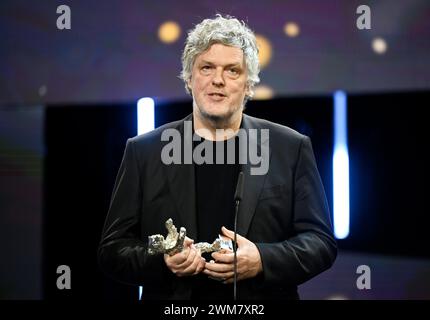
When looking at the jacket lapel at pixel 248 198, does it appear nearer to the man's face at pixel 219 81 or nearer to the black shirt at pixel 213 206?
the black shirt at pixel 213 206

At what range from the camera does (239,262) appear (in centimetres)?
248

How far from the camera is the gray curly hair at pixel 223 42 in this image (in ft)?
8.73

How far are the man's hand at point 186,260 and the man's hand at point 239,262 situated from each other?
7cm

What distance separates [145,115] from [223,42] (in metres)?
0.50

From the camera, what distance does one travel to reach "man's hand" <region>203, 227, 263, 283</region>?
2.47 meters

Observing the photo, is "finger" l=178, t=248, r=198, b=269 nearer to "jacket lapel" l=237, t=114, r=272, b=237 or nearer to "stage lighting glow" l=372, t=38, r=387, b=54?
"jacket lapel" l=237, t=114, r=272, b=237

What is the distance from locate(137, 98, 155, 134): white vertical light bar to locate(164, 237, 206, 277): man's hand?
638 mm

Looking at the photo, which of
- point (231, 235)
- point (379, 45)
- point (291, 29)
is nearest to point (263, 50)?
point (291, 29)

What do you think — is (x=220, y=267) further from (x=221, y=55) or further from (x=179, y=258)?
(x=221, y=55)

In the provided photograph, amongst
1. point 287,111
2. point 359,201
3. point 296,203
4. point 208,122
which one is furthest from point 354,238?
point 208,122

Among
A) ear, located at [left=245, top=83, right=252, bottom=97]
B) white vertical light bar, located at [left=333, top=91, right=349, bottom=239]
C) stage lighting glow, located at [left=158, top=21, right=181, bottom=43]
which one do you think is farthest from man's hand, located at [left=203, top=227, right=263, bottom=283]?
stage lighting glow, located at [left=158, top=21, right=181, bottom=43]
